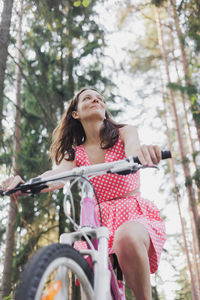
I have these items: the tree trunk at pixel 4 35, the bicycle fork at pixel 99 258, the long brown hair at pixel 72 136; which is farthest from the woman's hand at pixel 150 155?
the tree trunk at pixel 4 35

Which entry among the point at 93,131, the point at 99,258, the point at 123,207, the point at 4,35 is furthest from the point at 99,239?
the point at 4,35

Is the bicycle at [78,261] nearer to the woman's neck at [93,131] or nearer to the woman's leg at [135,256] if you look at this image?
the woman's leg at [135,256]

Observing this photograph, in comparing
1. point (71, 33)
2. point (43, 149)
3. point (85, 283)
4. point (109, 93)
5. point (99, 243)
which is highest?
point (71, 33)

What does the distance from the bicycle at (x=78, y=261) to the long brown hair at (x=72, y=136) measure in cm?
87

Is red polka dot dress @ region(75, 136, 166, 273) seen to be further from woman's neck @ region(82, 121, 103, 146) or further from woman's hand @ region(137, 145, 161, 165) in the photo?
woman's hand @ region(137, 145, 161, 165)

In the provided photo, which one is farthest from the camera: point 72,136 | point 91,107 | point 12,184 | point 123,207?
point 72,136

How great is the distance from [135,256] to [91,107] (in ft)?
4.35

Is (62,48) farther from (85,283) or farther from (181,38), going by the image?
(85,283)

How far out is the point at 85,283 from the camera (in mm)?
1492

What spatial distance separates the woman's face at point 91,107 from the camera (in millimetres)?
2666

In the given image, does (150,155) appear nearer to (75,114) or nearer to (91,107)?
(91,107)

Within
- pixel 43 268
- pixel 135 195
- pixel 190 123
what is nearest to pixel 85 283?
pixel 43 268

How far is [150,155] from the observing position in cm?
162

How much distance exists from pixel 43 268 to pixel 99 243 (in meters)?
0.50
